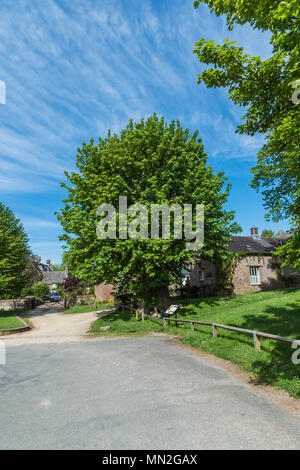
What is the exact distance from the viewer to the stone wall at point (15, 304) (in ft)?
108

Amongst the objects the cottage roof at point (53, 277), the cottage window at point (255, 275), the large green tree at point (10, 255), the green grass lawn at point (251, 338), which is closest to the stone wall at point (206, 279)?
the cottage window at point (255, 275)

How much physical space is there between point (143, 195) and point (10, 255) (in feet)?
53.2

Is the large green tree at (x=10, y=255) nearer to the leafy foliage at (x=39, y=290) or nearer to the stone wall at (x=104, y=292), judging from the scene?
the stone wall at (x=104, y=292)

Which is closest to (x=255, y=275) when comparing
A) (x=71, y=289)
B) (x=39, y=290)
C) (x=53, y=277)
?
(x=71, y=289)

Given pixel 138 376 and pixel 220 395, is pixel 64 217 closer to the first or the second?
pixel 138 376

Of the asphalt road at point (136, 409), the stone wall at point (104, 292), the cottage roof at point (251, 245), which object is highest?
the cottage roof at point (251, 245)

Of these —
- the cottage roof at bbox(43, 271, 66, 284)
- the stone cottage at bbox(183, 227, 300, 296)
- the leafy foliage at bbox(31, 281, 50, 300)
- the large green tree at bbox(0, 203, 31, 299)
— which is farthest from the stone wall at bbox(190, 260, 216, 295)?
the cottage roof at bbox(43, 271, 66, 284)

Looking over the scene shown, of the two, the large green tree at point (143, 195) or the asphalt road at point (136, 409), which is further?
the large green tree at point (143, 195)

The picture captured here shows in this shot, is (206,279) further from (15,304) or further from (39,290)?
(39,290)

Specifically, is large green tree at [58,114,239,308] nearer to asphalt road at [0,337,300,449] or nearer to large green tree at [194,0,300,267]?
asphalt road at [0,337,300,449]

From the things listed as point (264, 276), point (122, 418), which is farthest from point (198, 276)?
point (122, 418)

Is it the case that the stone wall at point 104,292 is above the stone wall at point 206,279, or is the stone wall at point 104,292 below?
below

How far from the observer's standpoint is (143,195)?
661 inches

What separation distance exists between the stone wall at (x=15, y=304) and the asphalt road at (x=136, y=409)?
27.7m
